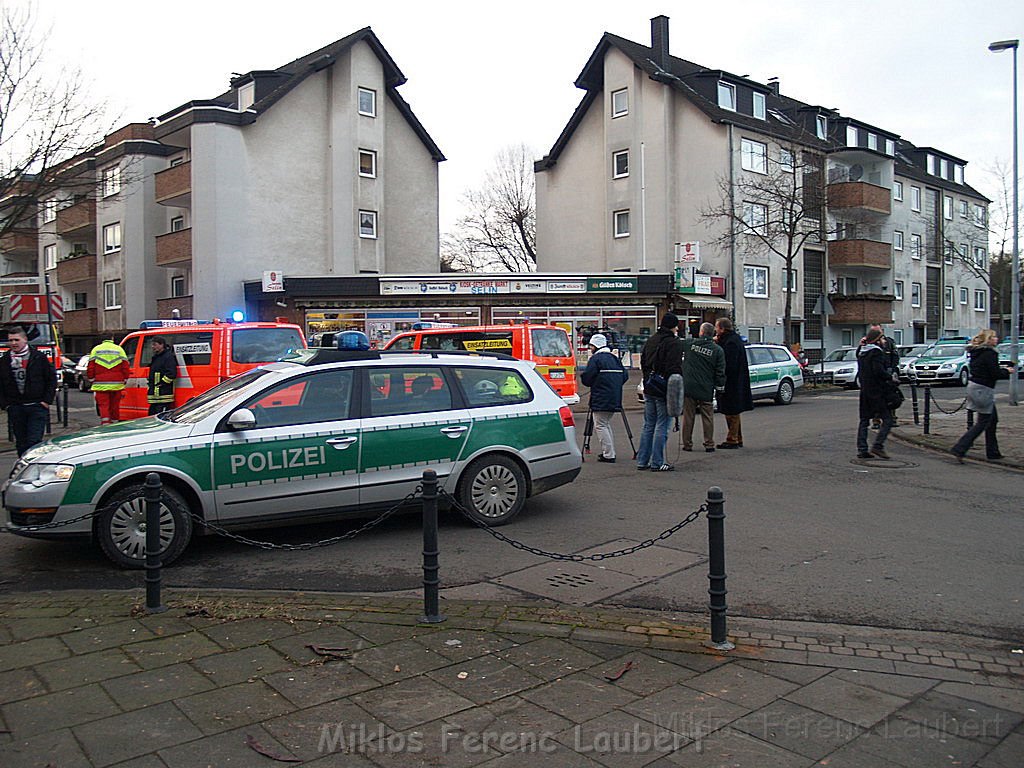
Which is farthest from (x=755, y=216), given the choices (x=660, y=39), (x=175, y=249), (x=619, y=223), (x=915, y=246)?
(x=175, y=249)

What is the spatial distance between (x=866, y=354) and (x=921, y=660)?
26.2ft

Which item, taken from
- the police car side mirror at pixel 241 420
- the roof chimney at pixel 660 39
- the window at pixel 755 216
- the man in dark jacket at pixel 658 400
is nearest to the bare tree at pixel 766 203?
the window at pixel 755 216

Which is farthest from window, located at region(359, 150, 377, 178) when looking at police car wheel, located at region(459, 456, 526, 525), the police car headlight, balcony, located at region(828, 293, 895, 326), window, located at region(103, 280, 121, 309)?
the police car headlight

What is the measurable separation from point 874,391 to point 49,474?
10.0 meters

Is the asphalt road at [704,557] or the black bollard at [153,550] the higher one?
the black bollard at [153,550]

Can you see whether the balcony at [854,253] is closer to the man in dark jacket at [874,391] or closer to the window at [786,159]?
the window at [786,159]

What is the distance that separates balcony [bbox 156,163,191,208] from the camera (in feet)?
108

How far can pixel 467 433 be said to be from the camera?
7.89 metres

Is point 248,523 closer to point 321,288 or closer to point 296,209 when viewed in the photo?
point 321,288

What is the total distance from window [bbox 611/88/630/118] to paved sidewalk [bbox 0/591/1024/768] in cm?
3598

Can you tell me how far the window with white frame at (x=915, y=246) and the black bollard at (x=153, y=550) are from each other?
5200 centimetres

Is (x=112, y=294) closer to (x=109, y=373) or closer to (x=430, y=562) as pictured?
(x=109, y=373)

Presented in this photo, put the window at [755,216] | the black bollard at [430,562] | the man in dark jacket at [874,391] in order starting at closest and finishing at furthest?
1. the black bollard at [430,562]
2. the man in dark jacket at [874,391]
3. the window at [755,216]

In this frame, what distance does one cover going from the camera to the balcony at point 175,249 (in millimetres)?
33375
